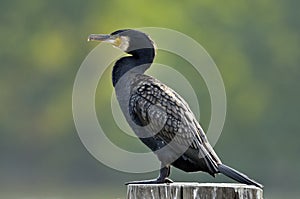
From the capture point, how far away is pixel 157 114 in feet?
26.3

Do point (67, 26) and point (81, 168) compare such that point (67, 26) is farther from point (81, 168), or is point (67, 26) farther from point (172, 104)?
point (172, 104)

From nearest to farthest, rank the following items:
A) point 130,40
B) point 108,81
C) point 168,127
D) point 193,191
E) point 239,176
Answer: point 193,191
point 239,176
point 168,127
point 130,40
point 108,81

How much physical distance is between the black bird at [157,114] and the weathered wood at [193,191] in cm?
58

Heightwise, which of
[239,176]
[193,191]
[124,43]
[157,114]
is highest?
[124,43]

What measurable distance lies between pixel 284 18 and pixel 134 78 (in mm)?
31119

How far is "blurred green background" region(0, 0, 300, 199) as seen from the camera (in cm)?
3472

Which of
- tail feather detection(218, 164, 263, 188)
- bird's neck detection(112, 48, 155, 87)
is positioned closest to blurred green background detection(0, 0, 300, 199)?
bird's neck detection(112, 48, 155, 87)

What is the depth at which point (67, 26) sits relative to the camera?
39.6 metres

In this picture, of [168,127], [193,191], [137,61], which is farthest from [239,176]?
[137,61]

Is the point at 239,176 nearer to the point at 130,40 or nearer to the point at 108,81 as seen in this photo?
the point at 130,40

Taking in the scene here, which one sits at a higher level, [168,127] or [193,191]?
[168,127]

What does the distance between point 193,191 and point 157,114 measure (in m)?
1.25

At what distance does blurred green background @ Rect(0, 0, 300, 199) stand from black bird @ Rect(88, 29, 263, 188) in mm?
24311

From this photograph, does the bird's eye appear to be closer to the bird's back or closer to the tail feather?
the bird's back
